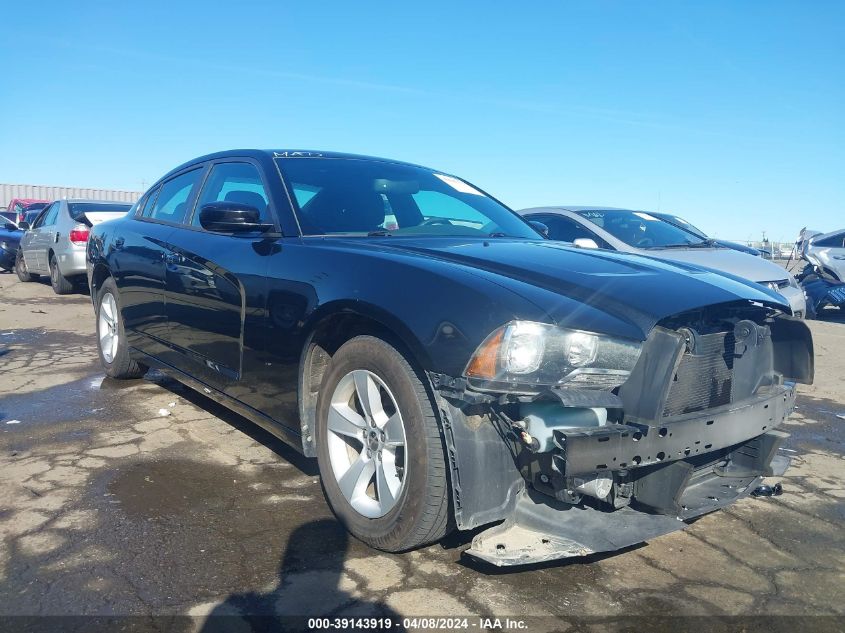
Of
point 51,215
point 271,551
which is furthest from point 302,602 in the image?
point 51,215

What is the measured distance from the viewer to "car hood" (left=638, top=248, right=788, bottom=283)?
7430 mm

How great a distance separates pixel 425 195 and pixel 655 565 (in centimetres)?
231

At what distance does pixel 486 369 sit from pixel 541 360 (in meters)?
0.18

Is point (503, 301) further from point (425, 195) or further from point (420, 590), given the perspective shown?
point (425, 195)

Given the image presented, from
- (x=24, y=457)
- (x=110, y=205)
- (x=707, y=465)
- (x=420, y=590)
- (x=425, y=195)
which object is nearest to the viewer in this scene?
(x=420, y=590)

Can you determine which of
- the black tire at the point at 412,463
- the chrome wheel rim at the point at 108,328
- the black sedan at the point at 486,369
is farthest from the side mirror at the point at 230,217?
the chrome wheel rim at the point at 108,328

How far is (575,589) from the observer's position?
262cm

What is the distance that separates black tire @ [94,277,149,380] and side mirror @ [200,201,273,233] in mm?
2134

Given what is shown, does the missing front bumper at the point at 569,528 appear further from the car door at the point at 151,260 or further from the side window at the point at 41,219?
the side window at the point at 41,219

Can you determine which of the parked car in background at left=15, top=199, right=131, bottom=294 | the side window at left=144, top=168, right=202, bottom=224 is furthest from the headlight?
the parked car in background at left=15, top=199, right=131, bottom=294

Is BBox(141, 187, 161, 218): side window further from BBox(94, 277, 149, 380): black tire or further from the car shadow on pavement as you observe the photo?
the car shadow on pavement

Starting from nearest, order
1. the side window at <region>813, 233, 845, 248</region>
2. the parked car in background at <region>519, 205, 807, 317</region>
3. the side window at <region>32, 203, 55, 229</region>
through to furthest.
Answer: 1. the parked car in background at <region>519, 205, 807, 317</region>
2. the side window at <region>813, 233, 845, 248</region>
3. the side window at <region>32, 203, 55, 229</region>

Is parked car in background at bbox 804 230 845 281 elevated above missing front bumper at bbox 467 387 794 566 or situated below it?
above

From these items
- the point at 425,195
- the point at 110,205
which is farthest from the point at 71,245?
the point at 425,195
